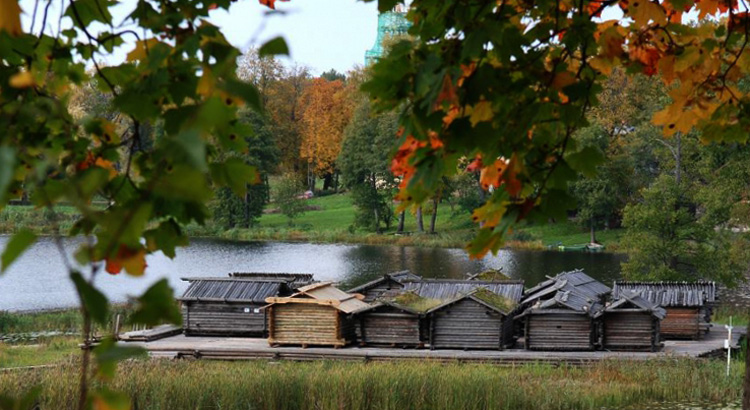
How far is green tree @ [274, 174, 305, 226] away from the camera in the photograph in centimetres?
5806

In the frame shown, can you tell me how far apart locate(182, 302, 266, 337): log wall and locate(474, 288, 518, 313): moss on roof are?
242 inches

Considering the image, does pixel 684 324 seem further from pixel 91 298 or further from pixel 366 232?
pixel 366 232

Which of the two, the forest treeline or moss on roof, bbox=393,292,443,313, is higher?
the forest treeline

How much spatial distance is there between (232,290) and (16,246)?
2293 cm

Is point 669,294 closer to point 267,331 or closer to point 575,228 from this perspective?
point 267,331

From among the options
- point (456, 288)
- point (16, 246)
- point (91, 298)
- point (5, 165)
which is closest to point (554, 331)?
point (456, 288)

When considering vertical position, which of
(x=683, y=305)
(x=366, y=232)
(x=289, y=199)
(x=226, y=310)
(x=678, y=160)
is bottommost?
(x=226, y=310)

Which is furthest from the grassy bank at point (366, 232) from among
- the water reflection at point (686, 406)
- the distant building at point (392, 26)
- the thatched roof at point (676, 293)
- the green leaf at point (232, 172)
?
the green leaf at point (232, 172)

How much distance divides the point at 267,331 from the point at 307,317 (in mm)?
2155

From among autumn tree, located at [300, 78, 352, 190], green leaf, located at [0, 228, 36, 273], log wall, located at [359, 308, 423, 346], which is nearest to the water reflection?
log wall, located at [359, 308, 423, 346]

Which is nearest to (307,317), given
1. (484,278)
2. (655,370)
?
(484,278)

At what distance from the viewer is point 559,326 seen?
2138 centimetres

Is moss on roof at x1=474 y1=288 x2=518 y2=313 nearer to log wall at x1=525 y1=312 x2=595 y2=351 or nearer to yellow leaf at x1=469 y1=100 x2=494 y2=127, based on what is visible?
log wall at x1=525 y1=312 x2=595 y2=351

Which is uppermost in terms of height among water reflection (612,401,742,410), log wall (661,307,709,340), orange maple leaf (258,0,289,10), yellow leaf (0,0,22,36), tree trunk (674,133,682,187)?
tree trunk (674,133,682,187)
